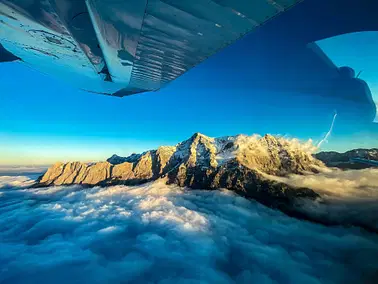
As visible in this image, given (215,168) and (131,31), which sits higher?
(131,31)

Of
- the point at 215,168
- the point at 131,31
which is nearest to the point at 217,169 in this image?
the point at 215,168

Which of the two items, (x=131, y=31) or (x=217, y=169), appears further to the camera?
(x=217, y=169)

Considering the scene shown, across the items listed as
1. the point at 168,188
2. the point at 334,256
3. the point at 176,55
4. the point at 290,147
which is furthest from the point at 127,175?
the point at 176,55

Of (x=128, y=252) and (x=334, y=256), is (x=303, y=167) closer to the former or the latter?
(x=334, y=256)

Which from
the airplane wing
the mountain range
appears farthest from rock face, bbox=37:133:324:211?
the airplane wing

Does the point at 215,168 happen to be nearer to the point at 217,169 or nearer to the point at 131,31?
the point at 217,169

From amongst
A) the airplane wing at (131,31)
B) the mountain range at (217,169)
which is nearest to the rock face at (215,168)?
the mountain range at (217,169)

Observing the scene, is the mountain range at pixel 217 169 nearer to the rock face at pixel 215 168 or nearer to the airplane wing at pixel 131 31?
the rock face at pixel 215 168
